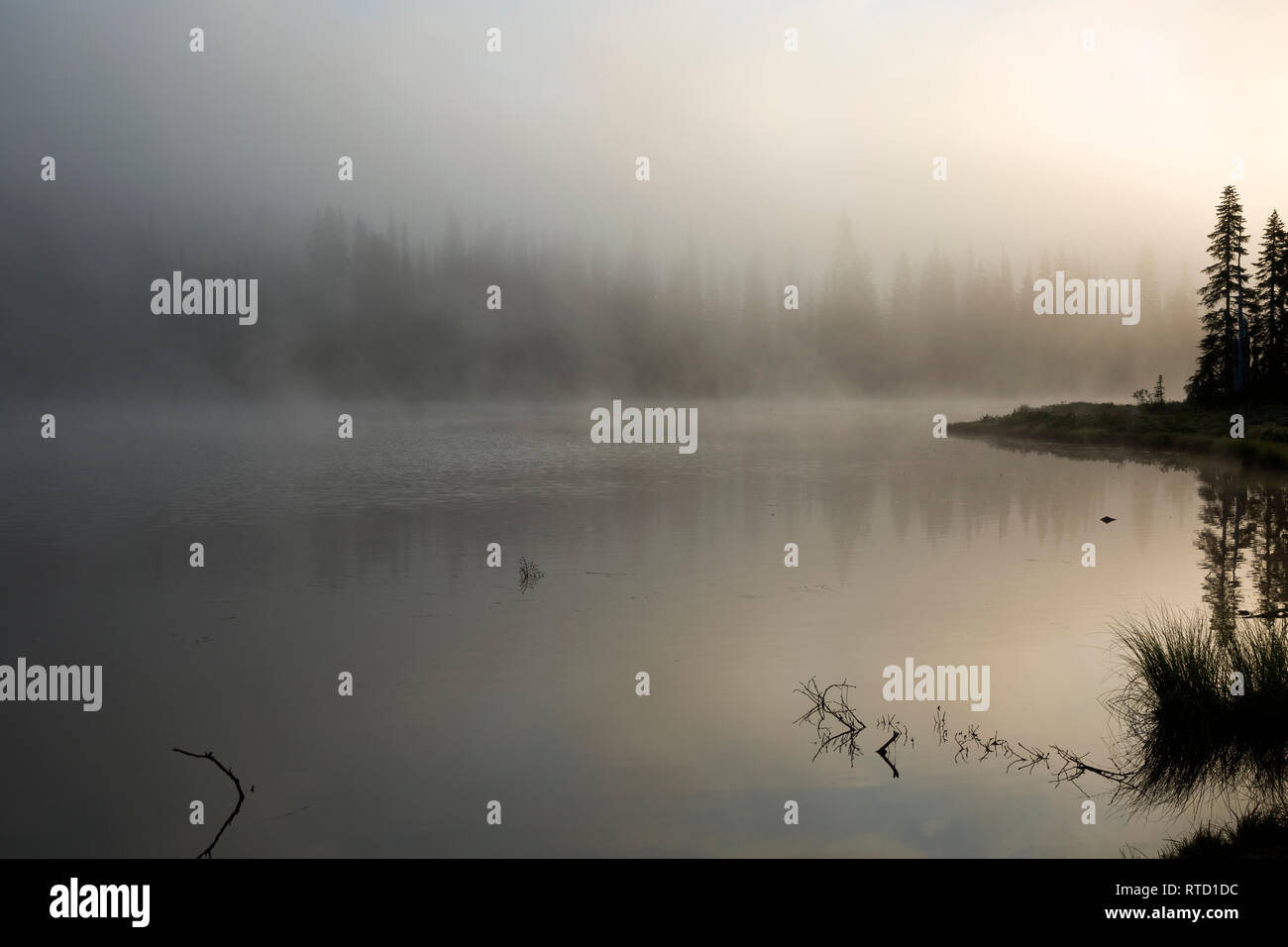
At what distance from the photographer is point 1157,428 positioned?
56.8 metres

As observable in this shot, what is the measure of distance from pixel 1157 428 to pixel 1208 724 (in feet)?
176

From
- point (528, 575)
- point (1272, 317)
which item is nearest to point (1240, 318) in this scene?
point (1272, 317)

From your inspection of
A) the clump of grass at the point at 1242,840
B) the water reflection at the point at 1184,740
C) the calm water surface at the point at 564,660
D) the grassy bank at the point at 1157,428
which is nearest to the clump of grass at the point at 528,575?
the calm water surface at the point at 564,660

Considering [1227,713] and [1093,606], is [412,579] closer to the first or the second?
[1093,606]

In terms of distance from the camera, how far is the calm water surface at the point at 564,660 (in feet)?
28.8

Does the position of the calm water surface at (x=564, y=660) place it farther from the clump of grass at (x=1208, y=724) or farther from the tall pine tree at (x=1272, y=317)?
the tall pine tree at (x=1272, y=317)

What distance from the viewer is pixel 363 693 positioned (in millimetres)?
12578

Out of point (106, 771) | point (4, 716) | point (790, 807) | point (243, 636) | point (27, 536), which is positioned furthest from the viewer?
point (27, 536)

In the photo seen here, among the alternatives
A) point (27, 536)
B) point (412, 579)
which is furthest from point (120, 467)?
point (412, 579)

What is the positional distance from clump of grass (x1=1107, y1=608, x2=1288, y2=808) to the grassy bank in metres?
32.9

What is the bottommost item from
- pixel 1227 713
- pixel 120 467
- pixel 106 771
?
pixel 106 771

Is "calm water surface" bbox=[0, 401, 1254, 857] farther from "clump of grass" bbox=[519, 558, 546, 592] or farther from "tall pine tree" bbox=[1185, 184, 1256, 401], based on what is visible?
"tall pine tree" bbox=[1185, 184, 1256, 401]

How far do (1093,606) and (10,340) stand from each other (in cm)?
22186

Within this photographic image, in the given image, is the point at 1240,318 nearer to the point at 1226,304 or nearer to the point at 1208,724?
the point at 1226,304
